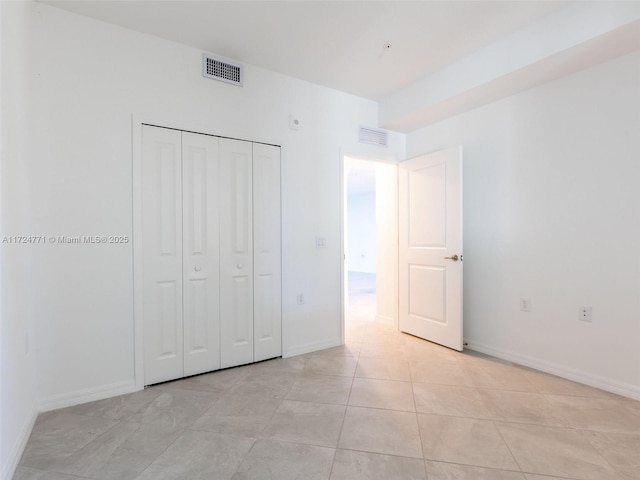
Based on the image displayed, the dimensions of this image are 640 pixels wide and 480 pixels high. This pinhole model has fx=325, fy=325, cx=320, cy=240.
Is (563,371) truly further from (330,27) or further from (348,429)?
(330,27)

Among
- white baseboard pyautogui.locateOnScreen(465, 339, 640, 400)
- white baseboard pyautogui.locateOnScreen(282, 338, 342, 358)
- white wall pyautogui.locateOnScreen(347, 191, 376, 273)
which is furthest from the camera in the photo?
white wall pyautogui.locateOnScreen(347, 191, 376, 273)

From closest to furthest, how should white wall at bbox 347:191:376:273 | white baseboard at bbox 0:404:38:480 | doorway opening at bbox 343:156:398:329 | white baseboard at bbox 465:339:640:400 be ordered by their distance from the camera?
1. white baseboard at bbox 0:404:38:480
2. white baseboard at bbox 465:339:640:400
3. doorway opening at bbox 343:156:398:329
4. white wall at bbox 347:191:376:273

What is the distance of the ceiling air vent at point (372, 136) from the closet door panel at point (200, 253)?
158cm

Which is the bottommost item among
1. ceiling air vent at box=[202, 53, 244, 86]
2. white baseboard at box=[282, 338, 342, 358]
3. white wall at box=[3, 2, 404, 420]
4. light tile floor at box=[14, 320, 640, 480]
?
light tile floor at box=[14, 320, 640, 480]

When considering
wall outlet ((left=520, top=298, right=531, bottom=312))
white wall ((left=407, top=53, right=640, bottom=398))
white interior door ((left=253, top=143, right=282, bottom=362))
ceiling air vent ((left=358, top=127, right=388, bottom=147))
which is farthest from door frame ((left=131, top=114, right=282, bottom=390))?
wall outlet ((left=520, top=298, right=531, bottom=312))

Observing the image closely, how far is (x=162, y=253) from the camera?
2.48 meters

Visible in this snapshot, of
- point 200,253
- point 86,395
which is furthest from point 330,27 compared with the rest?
point 86,395

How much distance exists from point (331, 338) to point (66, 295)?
225cm

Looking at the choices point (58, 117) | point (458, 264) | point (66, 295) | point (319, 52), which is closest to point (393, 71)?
point (319, 52)

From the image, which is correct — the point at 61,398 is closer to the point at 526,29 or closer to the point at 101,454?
the point at 101,454

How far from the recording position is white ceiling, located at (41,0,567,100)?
2.12 m

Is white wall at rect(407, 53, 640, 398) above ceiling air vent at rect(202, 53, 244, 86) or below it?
below

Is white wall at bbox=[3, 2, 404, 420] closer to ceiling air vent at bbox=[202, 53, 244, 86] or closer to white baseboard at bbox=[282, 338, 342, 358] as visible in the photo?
ceiling air vent at bbox=[202, 53, 244, 86]

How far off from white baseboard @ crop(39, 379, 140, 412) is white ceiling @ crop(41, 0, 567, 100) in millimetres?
2537
